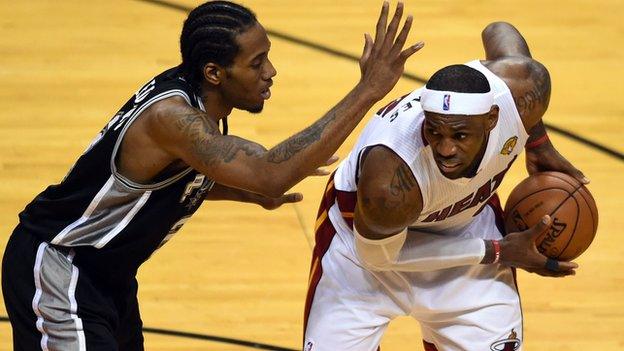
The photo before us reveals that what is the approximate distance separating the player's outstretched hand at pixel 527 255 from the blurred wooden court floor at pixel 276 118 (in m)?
1.54

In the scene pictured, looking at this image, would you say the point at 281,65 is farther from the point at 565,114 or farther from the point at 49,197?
the point at 49,197

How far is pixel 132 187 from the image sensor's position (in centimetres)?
469

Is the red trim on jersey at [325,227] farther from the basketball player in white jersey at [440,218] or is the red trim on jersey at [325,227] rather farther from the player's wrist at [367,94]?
the player's wrist at [367,94]

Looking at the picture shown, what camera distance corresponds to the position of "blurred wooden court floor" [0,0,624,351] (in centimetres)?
699

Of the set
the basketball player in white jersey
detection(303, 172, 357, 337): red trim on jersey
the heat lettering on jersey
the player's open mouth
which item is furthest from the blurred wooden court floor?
the player's open mouth

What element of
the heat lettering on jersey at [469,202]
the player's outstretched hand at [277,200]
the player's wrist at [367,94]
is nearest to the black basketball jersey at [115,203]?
the player's outstretched hand at [277,200]

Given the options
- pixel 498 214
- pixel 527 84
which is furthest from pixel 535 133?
pixel 527 84

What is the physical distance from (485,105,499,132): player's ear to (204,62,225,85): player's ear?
1044mm

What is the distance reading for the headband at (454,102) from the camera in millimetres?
4637

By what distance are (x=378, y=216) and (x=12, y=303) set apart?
150cm

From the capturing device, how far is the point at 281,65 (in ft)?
34.0

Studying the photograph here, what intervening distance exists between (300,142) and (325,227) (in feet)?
4.28

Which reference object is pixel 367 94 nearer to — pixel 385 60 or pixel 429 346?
pixel 385 60

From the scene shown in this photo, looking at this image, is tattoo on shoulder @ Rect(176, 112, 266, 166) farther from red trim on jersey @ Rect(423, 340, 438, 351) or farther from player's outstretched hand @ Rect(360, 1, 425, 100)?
red trim on jersey @ Rect(423, 340, 438, 351)
